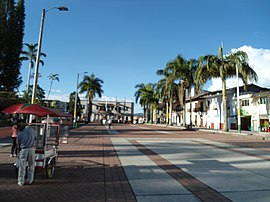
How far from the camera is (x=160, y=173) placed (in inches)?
284

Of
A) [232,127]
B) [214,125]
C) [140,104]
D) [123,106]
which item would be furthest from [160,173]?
[123,106]

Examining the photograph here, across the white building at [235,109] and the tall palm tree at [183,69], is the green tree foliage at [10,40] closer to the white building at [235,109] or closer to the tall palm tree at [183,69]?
the tall palm tree at [183,69]

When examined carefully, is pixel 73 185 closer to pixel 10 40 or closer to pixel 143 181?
pixel 143 181

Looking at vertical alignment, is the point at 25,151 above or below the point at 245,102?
below

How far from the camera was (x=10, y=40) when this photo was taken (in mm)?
34562

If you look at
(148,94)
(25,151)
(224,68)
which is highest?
(148,94)

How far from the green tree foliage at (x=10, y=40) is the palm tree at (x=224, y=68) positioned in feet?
87.3

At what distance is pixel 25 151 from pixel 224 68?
2878cm

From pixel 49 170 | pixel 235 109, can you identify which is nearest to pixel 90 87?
pixel 235 109

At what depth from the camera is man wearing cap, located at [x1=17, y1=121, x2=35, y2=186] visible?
548 centimetres

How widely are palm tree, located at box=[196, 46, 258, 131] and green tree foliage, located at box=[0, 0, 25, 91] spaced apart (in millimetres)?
26594

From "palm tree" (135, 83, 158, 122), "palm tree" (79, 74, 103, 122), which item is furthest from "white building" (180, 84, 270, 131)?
"palm tree" (79, 74, 103, 122)

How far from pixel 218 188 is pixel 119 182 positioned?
2.39m

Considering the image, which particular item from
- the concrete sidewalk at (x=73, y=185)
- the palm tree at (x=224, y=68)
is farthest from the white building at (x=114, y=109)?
the concrete sidewalk at (x=73, y=185)
